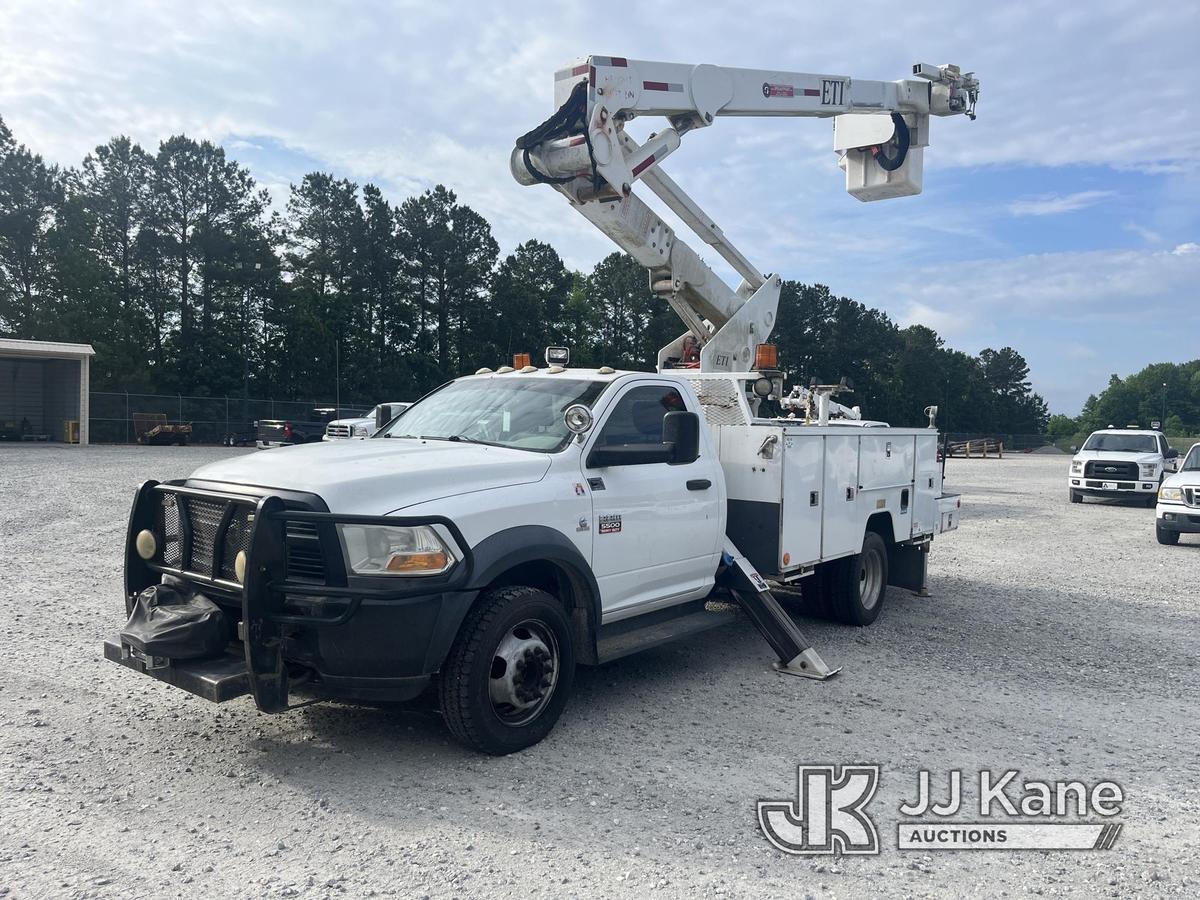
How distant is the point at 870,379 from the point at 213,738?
86902mm

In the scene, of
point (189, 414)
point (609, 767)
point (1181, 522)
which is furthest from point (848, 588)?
point (189, 414)

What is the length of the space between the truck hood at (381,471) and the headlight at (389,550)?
0.32 feet

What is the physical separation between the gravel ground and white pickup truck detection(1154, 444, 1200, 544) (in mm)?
6106

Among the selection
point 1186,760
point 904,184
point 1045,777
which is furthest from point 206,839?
point 904,184

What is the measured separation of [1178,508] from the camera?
45.0ft

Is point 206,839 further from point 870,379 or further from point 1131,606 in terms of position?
point 870,379

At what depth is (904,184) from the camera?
10961 mm

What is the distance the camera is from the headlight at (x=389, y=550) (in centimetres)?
436

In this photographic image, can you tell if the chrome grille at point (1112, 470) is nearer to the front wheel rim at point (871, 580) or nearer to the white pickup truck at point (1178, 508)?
the white pickup truck at point (1178, 508)

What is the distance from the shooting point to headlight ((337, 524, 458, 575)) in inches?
172

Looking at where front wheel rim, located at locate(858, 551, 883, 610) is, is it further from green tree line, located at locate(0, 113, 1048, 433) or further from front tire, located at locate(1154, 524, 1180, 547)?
green tree line, located at locate(0, 113, 1048, 433)

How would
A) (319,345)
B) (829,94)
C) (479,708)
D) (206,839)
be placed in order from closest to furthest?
(206,839), (479,708), (829,94), (319,345)

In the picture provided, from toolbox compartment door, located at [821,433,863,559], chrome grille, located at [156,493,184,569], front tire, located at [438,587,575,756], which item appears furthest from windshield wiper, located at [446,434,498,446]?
toolbox compartment door, located at [821,433,863,559]

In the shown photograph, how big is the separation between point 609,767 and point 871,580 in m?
4.44
